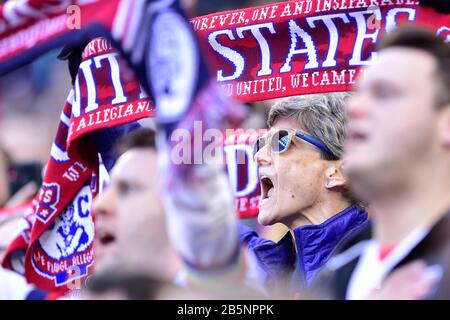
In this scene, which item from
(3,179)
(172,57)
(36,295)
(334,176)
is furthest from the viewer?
(3,179)

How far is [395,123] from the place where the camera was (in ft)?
7.40

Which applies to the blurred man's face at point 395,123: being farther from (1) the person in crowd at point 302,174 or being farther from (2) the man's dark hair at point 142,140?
(1) the person in crowd at point 302,174

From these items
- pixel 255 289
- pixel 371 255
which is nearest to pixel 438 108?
pixel 371 255

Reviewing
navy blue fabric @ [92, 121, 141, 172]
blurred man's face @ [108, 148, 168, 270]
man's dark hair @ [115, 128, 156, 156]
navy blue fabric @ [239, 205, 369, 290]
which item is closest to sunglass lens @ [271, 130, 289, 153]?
navy blue fabric @ [239, 205, 369, 290]

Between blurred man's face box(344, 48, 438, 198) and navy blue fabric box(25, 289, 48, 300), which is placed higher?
blurred man's face box(344, 48, 438, 198)

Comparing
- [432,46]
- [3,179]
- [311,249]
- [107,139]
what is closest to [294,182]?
[311,249]

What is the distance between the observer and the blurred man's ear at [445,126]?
7.43 feet

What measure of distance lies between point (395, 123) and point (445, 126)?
0.11m

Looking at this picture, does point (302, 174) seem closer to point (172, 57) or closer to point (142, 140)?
point (142, 140)

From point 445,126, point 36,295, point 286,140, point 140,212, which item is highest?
point 286,140

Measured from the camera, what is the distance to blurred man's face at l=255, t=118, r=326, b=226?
11.2ft

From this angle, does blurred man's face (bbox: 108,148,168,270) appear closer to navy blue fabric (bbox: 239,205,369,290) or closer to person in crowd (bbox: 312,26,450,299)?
person in crowd (bbox: 312,26,450,299)

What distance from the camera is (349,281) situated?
243 centimetres

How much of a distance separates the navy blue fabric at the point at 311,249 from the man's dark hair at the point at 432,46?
916 mm
